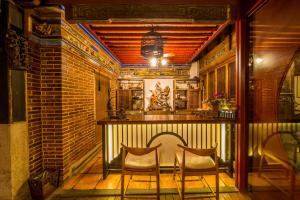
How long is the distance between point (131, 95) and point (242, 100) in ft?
19.7

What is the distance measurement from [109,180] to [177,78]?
19.4 feet

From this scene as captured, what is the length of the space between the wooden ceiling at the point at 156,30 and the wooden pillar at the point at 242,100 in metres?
0.89

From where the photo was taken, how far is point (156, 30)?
4215 millimetres

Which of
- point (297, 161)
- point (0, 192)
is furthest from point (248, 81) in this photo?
point (0, 192)

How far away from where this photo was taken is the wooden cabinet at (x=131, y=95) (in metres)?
8.45

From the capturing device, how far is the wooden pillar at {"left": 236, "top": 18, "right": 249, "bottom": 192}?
291 centimetres

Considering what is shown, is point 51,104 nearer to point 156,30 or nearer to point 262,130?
point 156,30

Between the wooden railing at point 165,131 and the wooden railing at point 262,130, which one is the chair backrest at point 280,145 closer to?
the wooden railing at point 262,130

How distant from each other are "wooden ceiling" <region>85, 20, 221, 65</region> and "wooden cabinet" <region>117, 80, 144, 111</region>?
92.3 inches

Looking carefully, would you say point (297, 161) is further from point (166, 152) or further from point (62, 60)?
point (62, 60)

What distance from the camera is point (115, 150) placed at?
11.7 feet

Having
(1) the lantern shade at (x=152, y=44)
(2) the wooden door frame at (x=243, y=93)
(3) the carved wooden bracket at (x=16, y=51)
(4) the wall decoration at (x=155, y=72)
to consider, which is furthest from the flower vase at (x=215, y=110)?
(4) the wall decoration at (x=155, y=72)

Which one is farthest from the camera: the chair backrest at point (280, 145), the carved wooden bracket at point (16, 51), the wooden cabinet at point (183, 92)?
the wooden cabinet at point (183, 92)

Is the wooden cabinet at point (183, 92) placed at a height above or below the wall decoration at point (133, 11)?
below
